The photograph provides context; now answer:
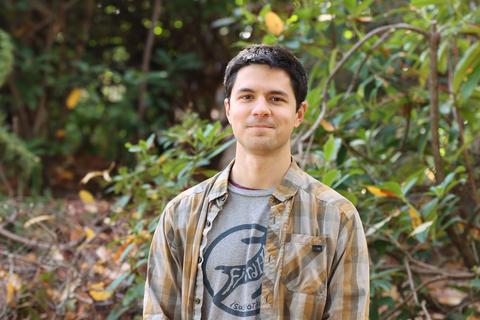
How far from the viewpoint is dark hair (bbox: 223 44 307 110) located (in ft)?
5.48

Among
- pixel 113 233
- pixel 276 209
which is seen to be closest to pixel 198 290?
pixel 276 209

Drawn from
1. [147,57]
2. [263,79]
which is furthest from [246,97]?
[147,57]

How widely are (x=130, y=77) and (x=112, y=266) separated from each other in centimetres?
233

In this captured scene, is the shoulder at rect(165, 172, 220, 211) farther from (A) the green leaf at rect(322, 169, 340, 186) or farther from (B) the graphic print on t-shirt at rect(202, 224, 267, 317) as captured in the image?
(A) the green leaf at rect(322, 169, 340, 186)

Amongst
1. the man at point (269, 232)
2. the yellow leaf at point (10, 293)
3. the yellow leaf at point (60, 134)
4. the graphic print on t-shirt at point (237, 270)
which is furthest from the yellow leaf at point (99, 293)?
the yellow leaf at point (60, 134)

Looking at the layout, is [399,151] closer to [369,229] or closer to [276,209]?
[369,229]

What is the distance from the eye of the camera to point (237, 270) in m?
1.66

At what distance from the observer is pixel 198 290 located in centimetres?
169

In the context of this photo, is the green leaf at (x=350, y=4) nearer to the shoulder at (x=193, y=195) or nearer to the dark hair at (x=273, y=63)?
the dark hair at (x=273, y=63)

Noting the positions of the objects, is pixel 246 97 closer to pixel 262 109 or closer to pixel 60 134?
pixel 262 109

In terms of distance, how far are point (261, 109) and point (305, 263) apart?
1.13 feet

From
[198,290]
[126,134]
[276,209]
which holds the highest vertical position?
[126,134]

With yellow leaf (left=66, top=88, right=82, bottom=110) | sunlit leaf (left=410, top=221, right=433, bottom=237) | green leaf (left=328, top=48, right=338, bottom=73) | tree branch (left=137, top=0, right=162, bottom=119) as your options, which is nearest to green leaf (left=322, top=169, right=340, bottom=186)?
sunlit leaf (left=410, top=221, right=433, bottom=237)

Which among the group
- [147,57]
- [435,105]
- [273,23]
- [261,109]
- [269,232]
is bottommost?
[269,232]
